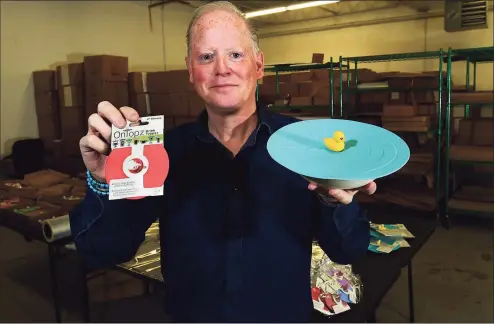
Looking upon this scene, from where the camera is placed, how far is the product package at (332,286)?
1180 millimetres

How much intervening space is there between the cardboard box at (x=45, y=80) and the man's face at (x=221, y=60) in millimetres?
4406

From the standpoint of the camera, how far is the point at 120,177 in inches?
27.0

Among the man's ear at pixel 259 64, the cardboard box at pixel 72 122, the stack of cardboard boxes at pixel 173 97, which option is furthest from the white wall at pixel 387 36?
the man's ear at pixel 259 64

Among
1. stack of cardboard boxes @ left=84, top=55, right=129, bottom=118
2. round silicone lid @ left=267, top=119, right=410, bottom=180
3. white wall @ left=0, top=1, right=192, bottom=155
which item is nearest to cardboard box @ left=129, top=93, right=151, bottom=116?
stack of cardboard boxes @ left=84, top=55, right=129, bottom=118

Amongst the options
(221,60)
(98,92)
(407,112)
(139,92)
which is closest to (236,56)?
(221,60)

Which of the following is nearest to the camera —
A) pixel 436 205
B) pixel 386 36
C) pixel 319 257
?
pixel 319 257

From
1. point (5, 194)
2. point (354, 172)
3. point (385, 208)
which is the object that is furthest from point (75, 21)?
point (354, 172)

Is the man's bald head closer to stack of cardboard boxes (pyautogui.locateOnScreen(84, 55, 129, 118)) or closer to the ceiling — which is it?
stack of cardboard boxes (pyautogui.locateOnScreen(84, 55, 129, 118))

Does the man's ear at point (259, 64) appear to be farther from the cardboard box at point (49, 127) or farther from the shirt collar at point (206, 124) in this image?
the cardboard box at point (49, 127)

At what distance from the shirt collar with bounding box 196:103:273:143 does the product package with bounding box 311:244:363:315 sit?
1.69 feet

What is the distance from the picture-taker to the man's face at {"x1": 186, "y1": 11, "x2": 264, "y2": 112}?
79cm

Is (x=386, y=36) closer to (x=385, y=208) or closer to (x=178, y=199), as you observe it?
(x=385, y=208)

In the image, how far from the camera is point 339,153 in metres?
0.68

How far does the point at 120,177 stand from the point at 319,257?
2.46ft
